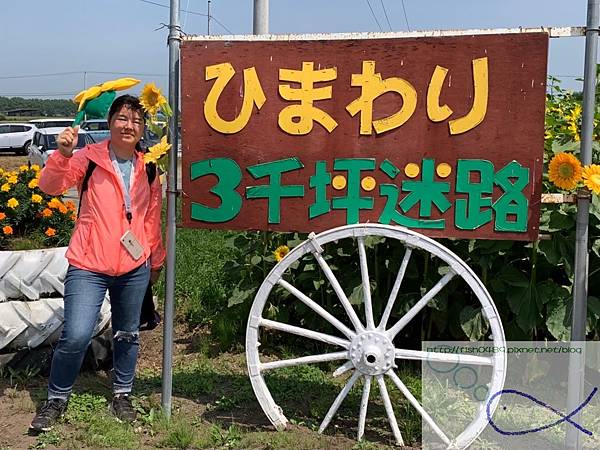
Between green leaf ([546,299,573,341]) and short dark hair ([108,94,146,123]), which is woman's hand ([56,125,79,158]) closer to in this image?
short dark hair ([108,94,146,123])

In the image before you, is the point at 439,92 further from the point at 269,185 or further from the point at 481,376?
the point at 481,376

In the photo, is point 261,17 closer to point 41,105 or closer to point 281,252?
point 281,252

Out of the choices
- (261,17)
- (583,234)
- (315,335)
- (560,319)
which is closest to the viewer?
(583,234)

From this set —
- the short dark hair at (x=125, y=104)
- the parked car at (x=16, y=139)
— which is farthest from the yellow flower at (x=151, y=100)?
the parked car at (x=16, y=139)

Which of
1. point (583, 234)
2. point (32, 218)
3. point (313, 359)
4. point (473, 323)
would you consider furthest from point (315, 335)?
point (32, 218)

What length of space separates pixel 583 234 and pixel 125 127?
2.14 m

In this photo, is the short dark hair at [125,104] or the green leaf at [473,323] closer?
the short dark hair at [125,104]

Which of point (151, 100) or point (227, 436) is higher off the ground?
point (151, 100)

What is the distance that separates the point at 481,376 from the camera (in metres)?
3.97

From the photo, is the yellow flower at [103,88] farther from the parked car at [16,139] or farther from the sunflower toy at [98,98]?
the parked car at [16,139]

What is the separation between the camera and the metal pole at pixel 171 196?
332 centimetres

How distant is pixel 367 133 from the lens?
3152 mm

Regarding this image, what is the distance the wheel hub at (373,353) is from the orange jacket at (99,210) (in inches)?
44.3

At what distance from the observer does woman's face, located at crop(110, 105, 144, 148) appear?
11.0 feet
